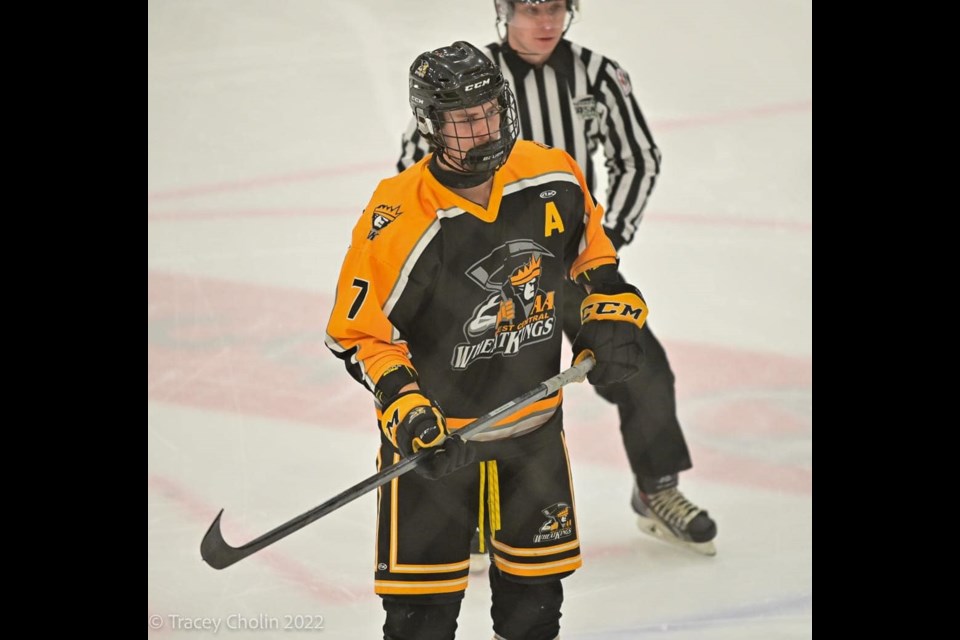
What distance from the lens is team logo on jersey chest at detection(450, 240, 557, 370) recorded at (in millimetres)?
2848

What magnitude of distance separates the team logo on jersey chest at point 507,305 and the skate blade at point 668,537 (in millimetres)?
984

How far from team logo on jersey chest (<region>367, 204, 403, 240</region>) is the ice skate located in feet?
4.15

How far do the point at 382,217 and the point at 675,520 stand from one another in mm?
1294

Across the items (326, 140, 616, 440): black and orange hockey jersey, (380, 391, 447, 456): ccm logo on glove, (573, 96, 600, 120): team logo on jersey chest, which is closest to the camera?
(380, 391, 447, 456): ccm logo on glove

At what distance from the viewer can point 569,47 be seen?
3.62 meters

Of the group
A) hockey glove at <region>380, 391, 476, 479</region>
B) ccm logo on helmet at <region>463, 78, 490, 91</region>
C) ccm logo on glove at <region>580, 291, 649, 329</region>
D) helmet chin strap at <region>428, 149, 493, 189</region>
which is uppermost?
ccm logo on helmet at <region>463, 78, 490, 91</region>

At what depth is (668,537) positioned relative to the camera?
370 cm

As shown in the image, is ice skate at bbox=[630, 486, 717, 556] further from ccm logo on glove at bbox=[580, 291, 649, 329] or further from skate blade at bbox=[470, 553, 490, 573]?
ccm logo on glove at bbox=[580, 291, 649, 329]

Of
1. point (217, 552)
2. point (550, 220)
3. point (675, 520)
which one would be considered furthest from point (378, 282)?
point (675, 520)

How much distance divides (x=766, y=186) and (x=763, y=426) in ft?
2.32

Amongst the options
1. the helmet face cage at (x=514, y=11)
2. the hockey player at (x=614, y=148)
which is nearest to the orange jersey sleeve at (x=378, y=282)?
the hockey player at (x=614, y=148)

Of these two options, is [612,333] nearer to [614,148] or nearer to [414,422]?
[414,422]

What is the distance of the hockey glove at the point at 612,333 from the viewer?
9.59ft

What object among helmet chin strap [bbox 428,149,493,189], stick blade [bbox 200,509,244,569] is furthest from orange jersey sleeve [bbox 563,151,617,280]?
stick blade [bbox 200,509,244,569]
